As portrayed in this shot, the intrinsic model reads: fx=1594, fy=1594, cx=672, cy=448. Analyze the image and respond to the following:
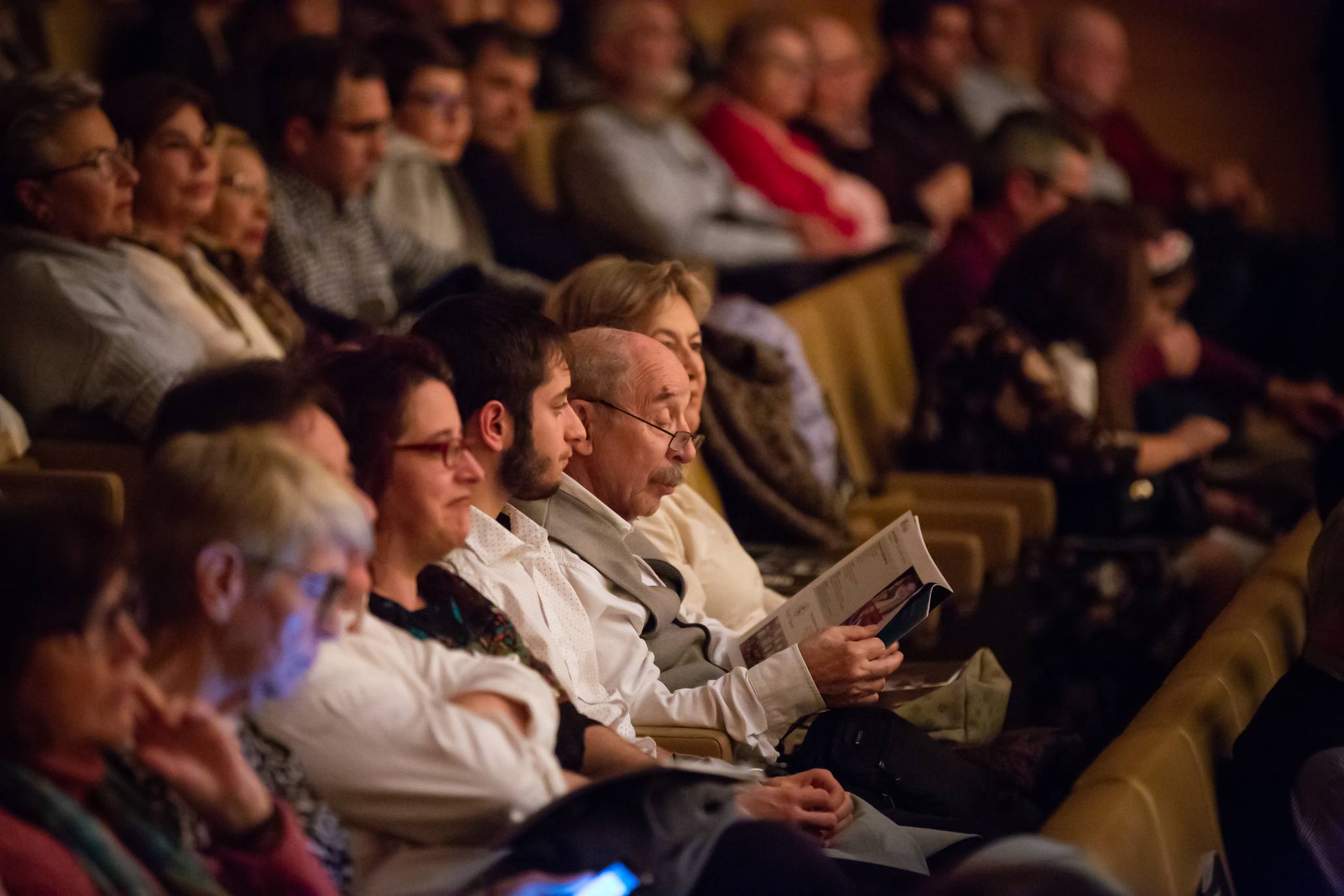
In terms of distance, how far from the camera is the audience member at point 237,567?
1368 millimetres

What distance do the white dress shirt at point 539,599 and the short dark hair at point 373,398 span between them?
215 mm

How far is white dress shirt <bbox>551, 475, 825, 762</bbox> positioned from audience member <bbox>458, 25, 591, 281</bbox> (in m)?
2.62

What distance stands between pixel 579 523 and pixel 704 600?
46 centimetres

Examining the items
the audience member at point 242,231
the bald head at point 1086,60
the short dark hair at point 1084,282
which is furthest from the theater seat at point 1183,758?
the bald head at point 1086,60

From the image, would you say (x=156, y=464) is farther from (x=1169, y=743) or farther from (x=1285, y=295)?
(x=1285, y=295)

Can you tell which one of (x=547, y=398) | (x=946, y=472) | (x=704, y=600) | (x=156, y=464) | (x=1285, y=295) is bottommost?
(x=1285, y=295)

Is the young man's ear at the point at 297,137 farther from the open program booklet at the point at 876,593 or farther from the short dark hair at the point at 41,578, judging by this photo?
the short dark hair at the point at 41,578

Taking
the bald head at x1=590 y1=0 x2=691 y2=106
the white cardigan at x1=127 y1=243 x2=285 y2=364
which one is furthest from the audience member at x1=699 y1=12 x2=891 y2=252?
the white cardigan at x1=127 y1=243 x2=285 y2=364

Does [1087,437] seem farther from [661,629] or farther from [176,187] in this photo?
[176,187]

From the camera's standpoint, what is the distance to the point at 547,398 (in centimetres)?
196

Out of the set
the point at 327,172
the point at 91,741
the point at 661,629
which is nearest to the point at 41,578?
the point at 91,741

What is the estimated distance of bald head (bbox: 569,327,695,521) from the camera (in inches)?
89.5

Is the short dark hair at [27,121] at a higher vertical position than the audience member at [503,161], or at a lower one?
higher

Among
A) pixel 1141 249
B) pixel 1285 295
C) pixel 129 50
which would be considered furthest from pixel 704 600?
pixel 1285 295
